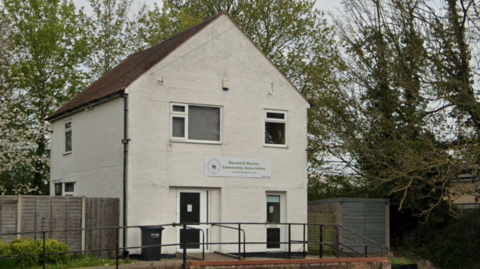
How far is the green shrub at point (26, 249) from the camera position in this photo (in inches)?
694

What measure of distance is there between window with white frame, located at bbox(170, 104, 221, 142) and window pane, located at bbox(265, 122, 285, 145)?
1831 mm

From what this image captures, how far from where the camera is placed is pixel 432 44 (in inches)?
1030

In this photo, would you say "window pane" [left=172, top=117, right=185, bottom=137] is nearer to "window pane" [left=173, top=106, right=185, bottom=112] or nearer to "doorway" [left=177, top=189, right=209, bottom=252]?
"window pane" [left=173, top=106, right=185, bottom=112]

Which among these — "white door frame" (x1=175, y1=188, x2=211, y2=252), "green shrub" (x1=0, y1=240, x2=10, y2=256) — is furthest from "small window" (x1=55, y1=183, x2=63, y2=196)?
"green shrub" (x1=0, y1=240, x2=10, y2=256)

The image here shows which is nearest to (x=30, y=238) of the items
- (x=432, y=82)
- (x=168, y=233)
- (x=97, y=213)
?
(x=97, y=213)

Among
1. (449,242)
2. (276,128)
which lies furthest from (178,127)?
(449,242)

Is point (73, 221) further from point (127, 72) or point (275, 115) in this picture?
point (275, 115)

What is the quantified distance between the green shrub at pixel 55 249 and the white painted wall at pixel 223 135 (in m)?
2.39

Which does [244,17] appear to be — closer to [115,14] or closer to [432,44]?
[115,14]

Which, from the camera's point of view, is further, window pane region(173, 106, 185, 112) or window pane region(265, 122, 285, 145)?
window pane region(265, 122, 285, 145)

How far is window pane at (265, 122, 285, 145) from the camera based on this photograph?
76.5ft

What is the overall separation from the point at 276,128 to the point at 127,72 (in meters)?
5.35

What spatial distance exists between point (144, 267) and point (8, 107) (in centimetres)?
1467

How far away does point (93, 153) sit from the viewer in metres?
23.0
